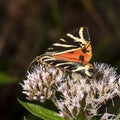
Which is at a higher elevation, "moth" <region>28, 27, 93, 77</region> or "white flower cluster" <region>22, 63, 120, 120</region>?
"moth" <region>28, 27, 93, 77</region>

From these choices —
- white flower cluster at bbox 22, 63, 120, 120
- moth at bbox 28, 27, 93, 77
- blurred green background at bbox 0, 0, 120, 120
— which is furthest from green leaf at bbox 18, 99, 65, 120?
blurred green background at bbox 0, 0, 120, 120

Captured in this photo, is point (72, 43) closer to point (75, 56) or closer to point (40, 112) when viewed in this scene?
point (75, 56)

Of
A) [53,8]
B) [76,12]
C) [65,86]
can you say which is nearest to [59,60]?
[65,86]

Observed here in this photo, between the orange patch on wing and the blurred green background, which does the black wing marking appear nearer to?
the orange patch on wing

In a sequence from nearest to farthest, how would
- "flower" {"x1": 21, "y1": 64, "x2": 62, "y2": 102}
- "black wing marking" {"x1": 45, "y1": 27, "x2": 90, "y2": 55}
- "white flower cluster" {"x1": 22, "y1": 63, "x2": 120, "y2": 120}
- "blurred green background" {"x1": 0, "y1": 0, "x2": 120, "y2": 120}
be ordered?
"white flower cluster" {"x1": 22, "y1": 63, "x2": 120, "y2": 120}
"black wing marking" {"x1": 45, "y1": 27, "x2": 90, "y2": 55}
"flower" {"x1": 21, "y1": 64, "x2": 62, "y2": 102}
"blurred green background" {"x1": 0, "y1": 0, "x2": 120, "y2": 120}

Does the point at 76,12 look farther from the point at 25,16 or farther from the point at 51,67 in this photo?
the point at 51,67

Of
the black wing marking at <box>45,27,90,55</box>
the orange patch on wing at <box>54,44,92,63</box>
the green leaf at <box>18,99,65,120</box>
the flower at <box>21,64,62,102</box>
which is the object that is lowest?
the green leaf at <box>18,99,65,120</box>

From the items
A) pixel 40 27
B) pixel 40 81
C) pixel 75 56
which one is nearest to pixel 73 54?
pixel 75 56

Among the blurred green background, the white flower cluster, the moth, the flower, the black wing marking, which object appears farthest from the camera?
the blurred green background
